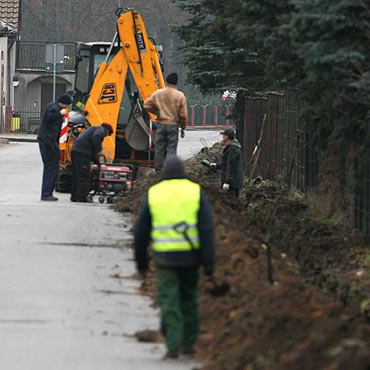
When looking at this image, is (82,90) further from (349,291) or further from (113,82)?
(349,291)

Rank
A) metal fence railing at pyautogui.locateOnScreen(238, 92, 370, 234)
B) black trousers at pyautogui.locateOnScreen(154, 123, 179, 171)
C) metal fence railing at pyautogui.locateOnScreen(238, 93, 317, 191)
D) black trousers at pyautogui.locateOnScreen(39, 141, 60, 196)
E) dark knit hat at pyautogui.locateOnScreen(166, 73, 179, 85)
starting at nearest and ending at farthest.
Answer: metal fence railing at pyautogui.locateOnScreen(238, 92, 370, 234), dark knit hat at pyautogui.locateOnScreen(166, 73, 179, 85), black trousers at pyautogui.locateOnScreen(154, 123, 179, 171), black trousers at pyautogui.locateOnScreen(39, 141, 60, 196), metal fence railing at pyautogui.locateOnScreen(238, 93, 317, 191)

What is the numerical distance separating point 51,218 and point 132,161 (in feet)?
22.1

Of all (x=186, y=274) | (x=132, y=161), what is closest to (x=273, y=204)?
(x=132, y=161)

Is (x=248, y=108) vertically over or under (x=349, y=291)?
over

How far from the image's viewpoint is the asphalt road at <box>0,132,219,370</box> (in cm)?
748

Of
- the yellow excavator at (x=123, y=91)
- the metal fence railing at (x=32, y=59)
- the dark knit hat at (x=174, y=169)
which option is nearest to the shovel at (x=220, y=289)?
the dark knit hat at (x=174, y=169)

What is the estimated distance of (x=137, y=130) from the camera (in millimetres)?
20312

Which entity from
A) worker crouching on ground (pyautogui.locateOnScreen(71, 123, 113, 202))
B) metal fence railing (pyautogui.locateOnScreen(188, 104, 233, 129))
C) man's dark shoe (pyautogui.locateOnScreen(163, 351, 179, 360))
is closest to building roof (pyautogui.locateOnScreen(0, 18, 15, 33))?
metal fence railing (pyautogui.locateOnScreen(188, 104, 233, 129))

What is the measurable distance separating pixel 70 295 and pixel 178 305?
92.7 inches

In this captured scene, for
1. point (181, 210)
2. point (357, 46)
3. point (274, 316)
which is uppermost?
point (357, 46)

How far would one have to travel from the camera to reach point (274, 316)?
744 centimetres

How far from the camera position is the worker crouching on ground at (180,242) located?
7.56 meters

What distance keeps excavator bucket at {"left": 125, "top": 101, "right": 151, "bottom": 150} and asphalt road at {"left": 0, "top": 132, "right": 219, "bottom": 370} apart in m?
4.23

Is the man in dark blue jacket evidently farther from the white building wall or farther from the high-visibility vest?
the white building wall
